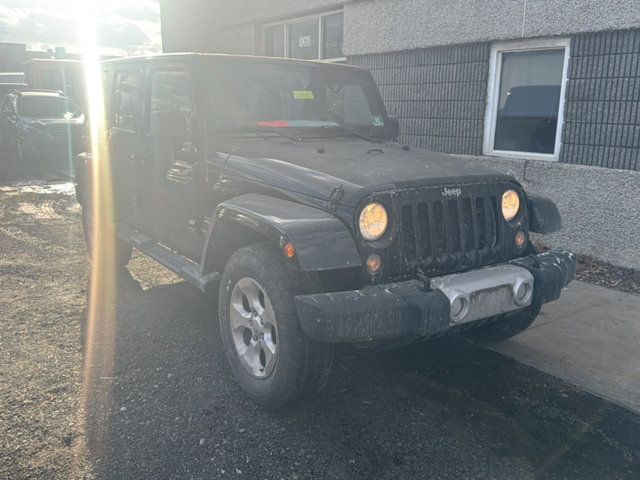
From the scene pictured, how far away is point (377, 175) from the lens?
3.17 meters

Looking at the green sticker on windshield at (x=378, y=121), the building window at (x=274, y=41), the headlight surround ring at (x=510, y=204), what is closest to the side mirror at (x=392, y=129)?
the green sticker on windshield at (x=378, y=121)

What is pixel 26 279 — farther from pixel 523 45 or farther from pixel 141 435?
pixel 523 45

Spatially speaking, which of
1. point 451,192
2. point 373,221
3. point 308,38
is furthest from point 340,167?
point 308,38

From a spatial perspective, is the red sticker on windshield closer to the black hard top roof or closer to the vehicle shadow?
the black hard top roof

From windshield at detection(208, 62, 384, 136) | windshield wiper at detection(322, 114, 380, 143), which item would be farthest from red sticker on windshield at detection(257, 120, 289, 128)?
windshield wiper at detection(322, 114, 380, 143)

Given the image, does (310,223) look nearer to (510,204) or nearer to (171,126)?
(510,204)

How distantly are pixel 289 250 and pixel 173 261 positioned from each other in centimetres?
173

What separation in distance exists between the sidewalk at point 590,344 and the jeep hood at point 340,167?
1341mm

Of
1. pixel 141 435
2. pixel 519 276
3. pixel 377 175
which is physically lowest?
pixel 141 435

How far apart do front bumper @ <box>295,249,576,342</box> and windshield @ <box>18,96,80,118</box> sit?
13.8m

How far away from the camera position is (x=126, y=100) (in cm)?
499

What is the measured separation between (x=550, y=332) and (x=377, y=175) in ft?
7.25

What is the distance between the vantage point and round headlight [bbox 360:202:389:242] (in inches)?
116

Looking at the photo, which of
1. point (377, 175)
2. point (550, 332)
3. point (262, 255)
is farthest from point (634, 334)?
point (262, 255)
